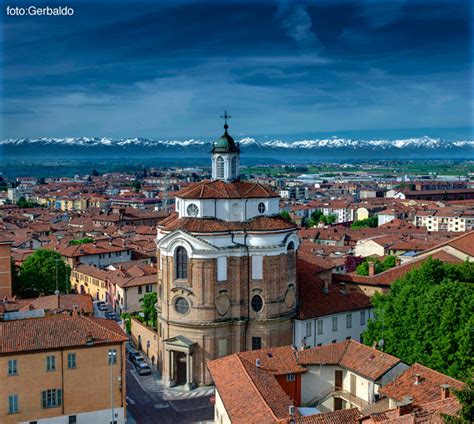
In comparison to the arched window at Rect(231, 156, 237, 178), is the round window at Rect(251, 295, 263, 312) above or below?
below

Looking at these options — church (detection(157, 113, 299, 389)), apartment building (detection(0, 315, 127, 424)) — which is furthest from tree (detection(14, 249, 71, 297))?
apartment building (detection(0, 315, 127, 424))

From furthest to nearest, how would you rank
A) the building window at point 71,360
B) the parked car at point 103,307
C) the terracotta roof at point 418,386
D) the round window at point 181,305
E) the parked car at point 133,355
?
the parked car at point 103,307, the parked car at point 133,355, the round window at point 181,305, the building window at point 71,360, the terracotta roof at point 418,386

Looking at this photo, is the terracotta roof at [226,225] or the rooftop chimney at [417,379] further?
the terracotta roof at [226,225]

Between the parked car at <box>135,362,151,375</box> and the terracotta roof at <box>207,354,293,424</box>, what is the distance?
12.7 metres

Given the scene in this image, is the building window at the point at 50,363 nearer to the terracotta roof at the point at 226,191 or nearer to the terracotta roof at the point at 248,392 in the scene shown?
the terracotta roof at the point at 248,392

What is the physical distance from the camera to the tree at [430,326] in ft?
116

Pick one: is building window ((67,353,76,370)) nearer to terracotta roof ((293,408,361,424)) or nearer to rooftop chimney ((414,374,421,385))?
terracotta roof ((293,408,361,424))

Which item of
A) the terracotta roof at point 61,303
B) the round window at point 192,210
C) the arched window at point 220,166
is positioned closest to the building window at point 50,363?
the terracotta roof at point 61,303

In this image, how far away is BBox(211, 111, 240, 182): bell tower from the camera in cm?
4938

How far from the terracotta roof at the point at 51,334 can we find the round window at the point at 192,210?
38.3 ft

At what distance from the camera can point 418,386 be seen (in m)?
31.3

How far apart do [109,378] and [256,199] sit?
16.8 metres

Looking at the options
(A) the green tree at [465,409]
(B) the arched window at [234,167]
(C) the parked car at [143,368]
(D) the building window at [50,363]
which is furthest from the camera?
(B) the arched window at [234,167]

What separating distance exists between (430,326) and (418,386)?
6.96 meters
